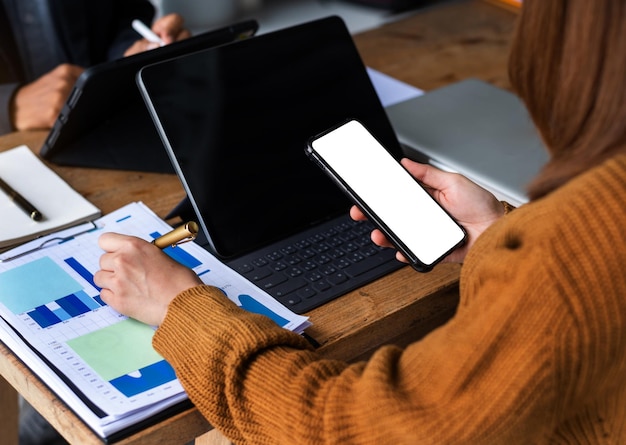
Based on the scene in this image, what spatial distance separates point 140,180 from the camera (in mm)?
1126

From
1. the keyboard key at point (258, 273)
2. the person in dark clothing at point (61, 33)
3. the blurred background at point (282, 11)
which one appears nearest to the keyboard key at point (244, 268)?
the keyboard key at point (258, 273)

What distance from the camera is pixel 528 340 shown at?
607 mm

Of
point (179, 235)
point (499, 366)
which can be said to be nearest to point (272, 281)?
point (179, 235)

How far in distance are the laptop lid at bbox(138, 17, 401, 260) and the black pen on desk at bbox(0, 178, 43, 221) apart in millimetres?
189

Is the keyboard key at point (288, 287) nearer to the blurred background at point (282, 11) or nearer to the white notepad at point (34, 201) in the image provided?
the white notepad at point (34, 201)

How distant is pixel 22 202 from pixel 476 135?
2.16 ft

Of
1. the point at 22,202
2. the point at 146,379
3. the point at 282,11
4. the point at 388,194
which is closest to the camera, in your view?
the point at 146,379

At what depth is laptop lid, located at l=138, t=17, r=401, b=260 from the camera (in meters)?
0.96

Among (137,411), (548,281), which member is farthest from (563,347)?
(137,411)

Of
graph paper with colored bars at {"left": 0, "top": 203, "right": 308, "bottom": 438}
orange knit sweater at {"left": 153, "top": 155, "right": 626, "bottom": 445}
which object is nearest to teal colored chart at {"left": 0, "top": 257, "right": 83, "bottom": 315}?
graph paper with colored bars at {"left": 0, "top": 203, "right": 308, "bottom": 438}

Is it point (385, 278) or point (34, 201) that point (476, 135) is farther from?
point (34, 201)

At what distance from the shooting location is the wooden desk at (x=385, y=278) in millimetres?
759

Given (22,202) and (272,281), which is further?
(22,202)

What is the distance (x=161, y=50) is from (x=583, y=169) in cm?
64
